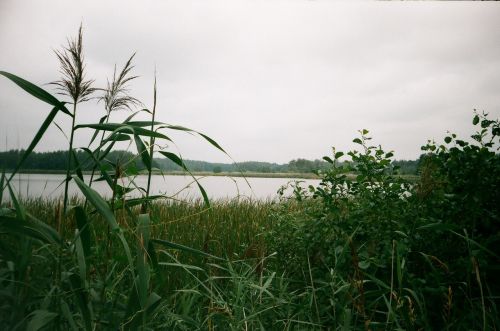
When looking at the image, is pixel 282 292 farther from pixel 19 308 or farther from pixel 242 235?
pixel 242 235

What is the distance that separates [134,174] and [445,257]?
86.4 inches

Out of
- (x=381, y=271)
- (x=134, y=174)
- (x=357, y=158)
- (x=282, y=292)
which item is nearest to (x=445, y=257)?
(x=381, y=271)

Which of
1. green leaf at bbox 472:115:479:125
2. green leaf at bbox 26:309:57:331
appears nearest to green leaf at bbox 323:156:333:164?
green leaf at bbox 472:115:479:125

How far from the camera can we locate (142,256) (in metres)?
1.22

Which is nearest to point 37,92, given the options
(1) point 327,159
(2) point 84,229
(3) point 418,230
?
(2) point 84,229

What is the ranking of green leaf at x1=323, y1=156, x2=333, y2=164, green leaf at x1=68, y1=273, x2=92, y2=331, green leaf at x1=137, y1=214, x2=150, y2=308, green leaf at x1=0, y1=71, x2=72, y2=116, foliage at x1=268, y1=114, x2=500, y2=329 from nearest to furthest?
green leaf at x1=137, y1=214, x2=150, y2=308, green leaf at x1=68, y1=273, x2=92, y2=331, green leaf at x1=0, y1=71, x2=72, y2=116, foliage at x1=268, y1=114, x2=500, y2=329, green leaf at x1=323, y1=156, x2=333, y2=164

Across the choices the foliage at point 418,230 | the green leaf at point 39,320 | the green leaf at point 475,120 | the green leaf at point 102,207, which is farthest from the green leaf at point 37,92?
the green leaf at point 475,120

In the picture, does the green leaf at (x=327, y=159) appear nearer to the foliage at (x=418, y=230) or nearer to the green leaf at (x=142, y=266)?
the foliage at (x=418, y=230)

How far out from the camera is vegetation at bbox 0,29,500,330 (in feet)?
4.87

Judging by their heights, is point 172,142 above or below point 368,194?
above

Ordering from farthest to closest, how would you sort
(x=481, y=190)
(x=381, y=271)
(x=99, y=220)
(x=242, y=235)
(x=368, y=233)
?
(x=99, y=220) < (x=242, y=235) < (x=381, y=271) < (x=368, y=233) < (x=481, y=190)

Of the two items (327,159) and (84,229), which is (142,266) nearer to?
(84,229)

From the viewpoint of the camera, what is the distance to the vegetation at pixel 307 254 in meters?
1.48

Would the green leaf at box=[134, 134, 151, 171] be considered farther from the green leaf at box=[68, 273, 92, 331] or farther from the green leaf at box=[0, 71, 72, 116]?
the green leaf at box=[68, 273, 92, 331]
